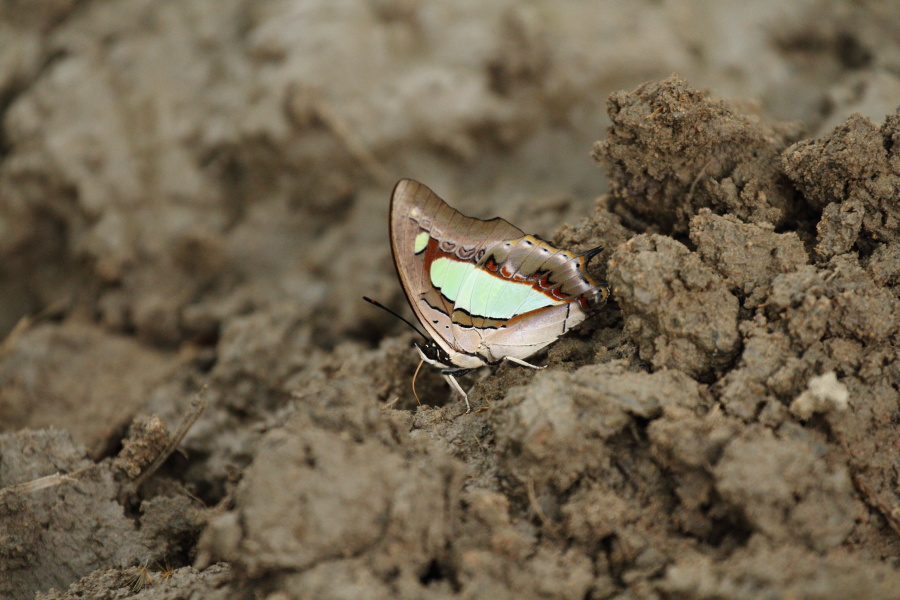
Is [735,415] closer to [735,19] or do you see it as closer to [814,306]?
[814,306]

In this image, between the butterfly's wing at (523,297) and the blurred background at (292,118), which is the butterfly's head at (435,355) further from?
the blurred background at (292,118)

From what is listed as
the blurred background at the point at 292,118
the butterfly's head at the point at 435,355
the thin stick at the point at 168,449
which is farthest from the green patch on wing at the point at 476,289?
the blurred background at the point at 292,118

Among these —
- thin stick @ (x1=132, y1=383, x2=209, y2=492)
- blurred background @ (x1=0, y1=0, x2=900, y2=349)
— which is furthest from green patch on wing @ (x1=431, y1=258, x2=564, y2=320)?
blurred background @ (x1=0, y1=0, x2=900, y2=349)

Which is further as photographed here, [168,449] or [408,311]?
[408,311]

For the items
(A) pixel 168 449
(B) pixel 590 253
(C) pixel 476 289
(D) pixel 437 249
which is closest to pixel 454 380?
(C) pixel 476 289

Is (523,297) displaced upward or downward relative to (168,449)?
upward

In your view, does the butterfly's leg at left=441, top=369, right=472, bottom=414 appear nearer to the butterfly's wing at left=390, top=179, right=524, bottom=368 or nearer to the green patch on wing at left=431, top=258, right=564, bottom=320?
the butterfly's wing at left=390, top=179, right=524, bottom=368

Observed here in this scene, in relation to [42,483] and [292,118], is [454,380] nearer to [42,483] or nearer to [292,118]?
[42,483]
